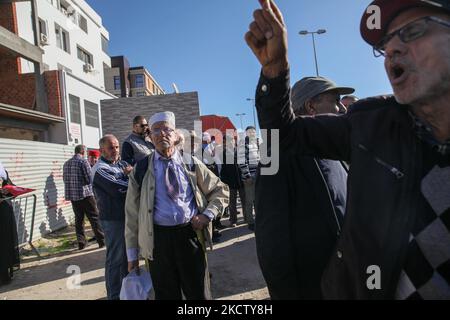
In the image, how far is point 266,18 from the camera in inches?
43.3

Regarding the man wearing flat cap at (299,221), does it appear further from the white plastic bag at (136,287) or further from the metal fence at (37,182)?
the metal fence at (37,182)

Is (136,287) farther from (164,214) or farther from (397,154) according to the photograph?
(397,154)

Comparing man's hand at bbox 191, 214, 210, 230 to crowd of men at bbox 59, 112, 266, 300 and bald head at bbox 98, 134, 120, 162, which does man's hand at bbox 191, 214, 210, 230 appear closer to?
crowd of men at bbox 59, 112, 266, 300

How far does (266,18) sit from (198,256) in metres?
2.22

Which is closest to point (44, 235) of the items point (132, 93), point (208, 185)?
point (208, 185)

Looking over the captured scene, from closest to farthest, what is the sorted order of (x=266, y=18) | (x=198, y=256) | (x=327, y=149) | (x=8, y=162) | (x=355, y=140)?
1. (x=266, y=18)
2. (x=355, y=140)
3. (x=327, y=149)
4. (x=198, y=256)
5. (x=8, y=162)

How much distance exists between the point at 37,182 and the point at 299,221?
7943 mm

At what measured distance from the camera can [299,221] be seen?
1.73m

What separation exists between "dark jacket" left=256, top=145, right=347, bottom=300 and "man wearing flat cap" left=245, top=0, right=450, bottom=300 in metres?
0.41

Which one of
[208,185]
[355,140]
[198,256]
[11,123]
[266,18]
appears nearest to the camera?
[266,18]

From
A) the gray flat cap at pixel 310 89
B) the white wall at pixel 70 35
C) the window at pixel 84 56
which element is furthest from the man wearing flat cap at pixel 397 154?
the window at pixel 84 56

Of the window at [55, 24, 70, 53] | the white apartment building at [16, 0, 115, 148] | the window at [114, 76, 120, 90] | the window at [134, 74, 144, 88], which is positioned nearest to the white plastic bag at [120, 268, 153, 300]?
the white apartment building at [16, 0, 115, 148]
